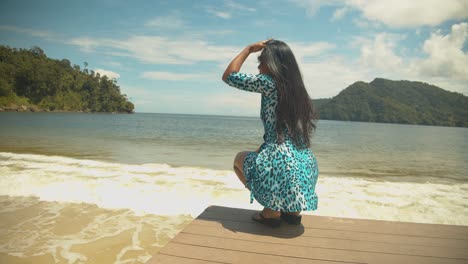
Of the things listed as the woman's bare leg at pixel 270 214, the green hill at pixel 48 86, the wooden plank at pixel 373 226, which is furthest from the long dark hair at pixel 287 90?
the green hill at pixel 48 86

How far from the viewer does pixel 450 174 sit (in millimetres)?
11758

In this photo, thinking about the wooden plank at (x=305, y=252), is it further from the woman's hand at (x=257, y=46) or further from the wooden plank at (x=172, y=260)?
the woman's hand at (x=257, y=46)

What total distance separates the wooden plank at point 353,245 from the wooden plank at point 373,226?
1.00 ft

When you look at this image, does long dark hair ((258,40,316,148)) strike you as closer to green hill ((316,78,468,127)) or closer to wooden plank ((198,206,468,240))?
wooden plank ((198,206,468,240))

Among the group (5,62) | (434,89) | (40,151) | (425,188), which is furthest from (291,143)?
(434,89)

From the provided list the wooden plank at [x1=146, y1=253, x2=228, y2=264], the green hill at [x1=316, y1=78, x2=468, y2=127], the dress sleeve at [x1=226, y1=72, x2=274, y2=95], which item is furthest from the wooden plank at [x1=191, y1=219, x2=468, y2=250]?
the green hill at [x1=316, y1=78, x2=468, y2=127]

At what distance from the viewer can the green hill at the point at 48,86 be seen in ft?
322

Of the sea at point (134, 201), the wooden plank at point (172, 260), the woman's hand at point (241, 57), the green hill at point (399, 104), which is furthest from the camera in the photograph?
the green hill at point (399, 104)

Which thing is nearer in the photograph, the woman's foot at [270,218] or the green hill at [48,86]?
the woman's foot at [270,218]

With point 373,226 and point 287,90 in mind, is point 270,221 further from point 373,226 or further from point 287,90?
point 287,90

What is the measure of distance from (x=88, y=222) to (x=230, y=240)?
136 inches

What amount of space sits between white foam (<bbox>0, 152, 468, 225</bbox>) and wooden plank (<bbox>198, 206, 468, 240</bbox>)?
2.61 m

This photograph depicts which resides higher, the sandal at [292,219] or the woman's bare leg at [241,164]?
the woman's bare leg at [241,164]

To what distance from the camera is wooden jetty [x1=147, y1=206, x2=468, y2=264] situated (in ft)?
7.27
